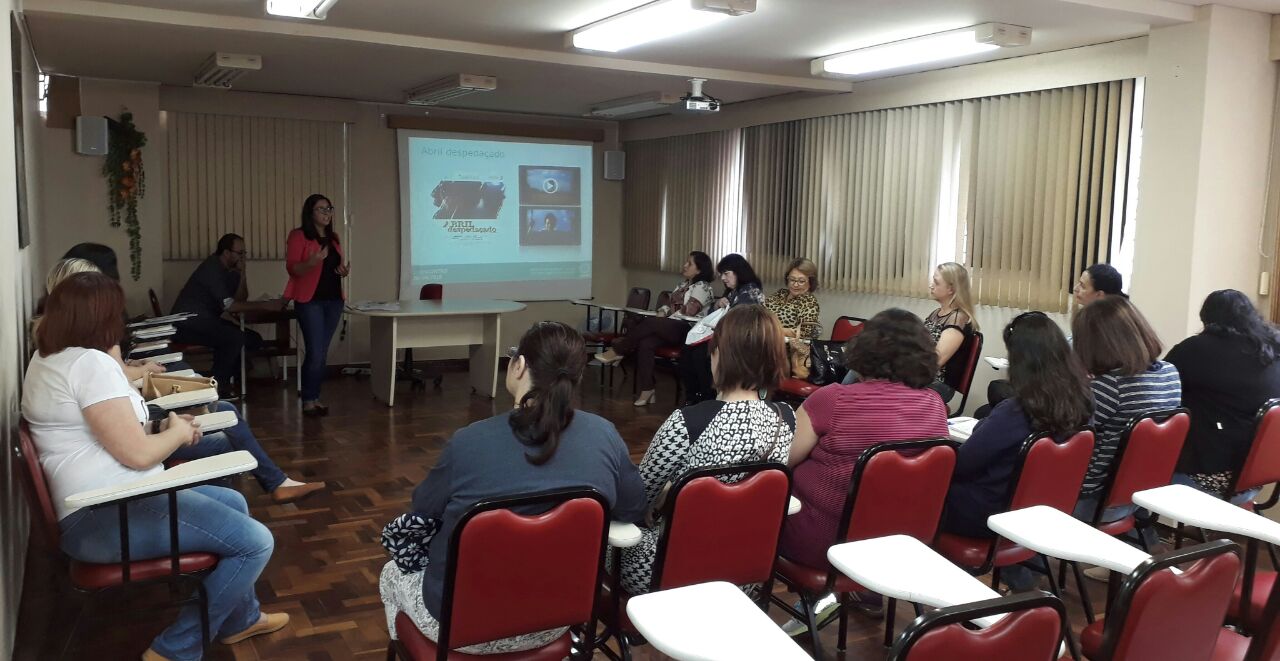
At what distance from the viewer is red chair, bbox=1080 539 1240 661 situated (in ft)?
5.86

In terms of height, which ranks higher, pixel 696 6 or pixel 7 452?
pixel 696 6

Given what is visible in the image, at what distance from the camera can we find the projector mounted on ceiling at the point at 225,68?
5.95 meters

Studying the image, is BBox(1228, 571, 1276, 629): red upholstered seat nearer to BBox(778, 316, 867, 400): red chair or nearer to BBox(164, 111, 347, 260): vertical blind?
BBox(778, 316, 867, 400): red chair

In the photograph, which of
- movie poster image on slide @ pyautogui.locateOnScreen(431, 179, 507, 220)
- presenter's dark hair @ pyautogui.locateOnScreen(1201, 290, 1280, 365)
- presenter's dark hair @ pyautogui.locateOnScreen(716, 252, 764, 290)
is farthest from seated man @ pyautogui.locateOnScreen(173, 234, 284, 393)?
presenter's dark hair @ pyautogui.locateOnScreen(1201, 290, 1280, 365)

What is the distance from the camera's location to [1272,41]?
471 centimetres

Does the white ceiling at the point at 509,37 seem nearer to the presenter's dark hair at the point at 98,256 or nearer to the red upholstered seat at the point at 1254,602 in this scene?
the presenter's dark hair at the point at 98,256

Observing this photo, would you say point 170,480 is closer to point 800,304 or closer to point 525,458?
point 525,458

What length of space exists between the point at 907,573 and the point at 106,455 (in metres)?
2.17

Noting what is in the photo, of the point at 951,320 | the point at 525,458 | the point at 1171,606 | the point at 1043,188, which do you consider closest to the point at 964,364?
the point at 951,320

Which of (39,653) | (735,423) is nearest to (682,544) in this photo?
(735,423)

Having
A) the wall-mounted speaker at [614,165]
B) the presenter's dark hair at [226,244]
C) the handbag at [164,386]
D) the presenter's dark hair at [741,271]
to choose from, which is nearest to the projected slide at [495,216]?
the wall-mounted speaker at [614,165]

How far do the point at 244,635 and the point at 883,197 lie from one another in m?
5.19

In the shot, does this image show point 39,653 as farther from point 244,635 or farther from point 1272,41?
point 1272,41

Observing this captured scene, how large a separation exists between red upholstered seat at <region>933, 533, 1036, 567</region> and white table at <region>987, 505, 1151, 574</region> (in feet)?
1.74
